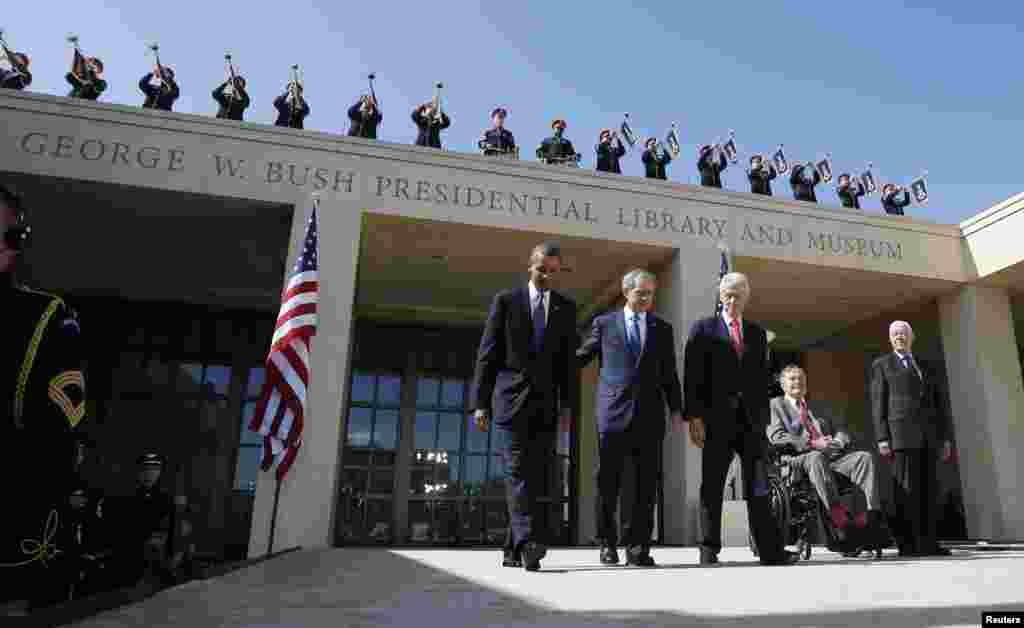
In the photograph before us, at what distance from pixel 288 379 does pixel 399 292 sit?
18.9 feet

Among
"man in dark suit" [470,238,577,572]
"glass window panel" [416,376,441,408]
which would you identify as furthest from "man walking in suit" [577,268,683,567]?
"glass window panel" [416,376,441,408]

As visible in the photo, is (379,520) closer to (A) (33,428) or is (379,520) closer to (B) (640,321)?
(B) (640,321)

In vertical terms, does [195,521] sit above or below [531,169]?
below

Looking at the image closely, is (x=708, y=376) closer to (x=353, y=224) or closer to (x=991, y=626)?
(x=991, y=626)

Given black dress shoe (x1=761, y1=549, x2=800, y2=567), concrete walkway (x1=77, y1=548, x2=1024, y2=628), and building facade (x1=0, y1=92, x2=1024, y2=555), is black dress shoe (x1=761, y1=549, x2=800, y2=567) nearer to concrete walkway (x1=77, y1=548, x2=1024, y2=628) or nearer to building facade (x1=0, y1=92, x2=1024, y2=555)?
concrete walkway (x1=77, y1=548, x2=1024, y2=628)

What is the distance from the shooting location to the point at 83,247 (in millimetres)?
10969

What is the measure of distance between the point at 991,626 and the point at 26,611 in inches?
98.8

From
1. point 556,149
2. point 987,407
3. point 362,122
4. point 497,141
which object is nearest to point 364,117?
point 362,122

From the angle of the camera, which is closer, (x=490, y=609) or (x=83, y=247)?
(x=490, y=609)

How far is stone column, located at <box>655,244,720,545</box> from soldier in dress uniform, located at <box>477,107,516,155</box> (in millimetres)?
2989

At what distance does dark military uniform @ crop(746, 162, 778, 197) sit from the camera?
445 inches

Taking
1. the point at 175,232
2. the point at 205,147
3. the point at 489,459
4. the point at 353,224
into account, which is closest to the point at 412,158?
the point at 353,224

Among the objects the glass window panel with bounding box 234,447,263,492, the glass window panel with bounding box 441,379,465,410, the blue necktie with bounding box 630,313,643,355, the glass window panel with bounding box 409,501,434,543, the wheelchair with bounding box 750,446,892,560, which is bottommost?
the glass window panel with bounding box 409,501,434,543

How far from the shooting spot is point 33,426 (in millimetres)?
1833
